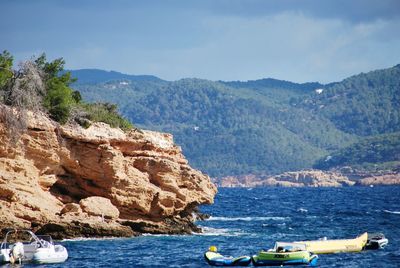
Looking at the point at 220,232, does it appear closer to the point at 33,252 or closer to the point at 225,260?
the point at 225,260

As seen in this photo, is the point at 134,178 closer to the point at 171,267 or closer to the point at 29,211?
the point at 29,211

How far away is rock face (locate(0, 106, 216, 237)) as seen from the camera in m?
53.3

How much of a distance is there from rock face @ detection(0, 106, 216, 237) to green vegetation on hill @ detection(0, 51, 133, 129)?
112 cm

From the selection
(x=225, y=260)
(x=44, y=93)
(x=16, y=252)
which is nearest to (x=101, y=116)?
(x=44, y=93)

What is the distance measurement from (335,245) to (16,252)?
20049mm

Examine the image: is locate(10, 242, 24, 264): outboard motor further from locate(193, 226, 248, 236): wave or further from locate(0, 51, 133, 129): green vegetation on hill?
locate(193, 226, 248, 236): wave

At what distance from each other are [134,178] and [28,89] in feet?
31.4

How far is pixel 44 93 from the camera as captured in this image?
5878 cm

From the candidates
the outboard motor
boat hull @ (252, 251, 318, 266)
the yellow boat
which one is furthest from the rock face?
the yellow boat

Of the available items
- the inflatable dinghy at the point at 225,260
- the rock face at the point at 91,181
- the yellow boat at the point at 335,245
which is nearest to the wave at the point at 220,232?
the rock face at the point at 91,181

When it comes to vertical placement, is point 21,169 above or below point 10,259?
above

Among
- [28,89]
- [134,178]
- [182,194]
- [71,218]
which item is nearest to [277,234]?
[182,194]

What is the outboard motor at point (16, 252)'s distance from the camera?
46787 mm

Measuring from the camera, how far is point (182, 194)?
63.0 m
